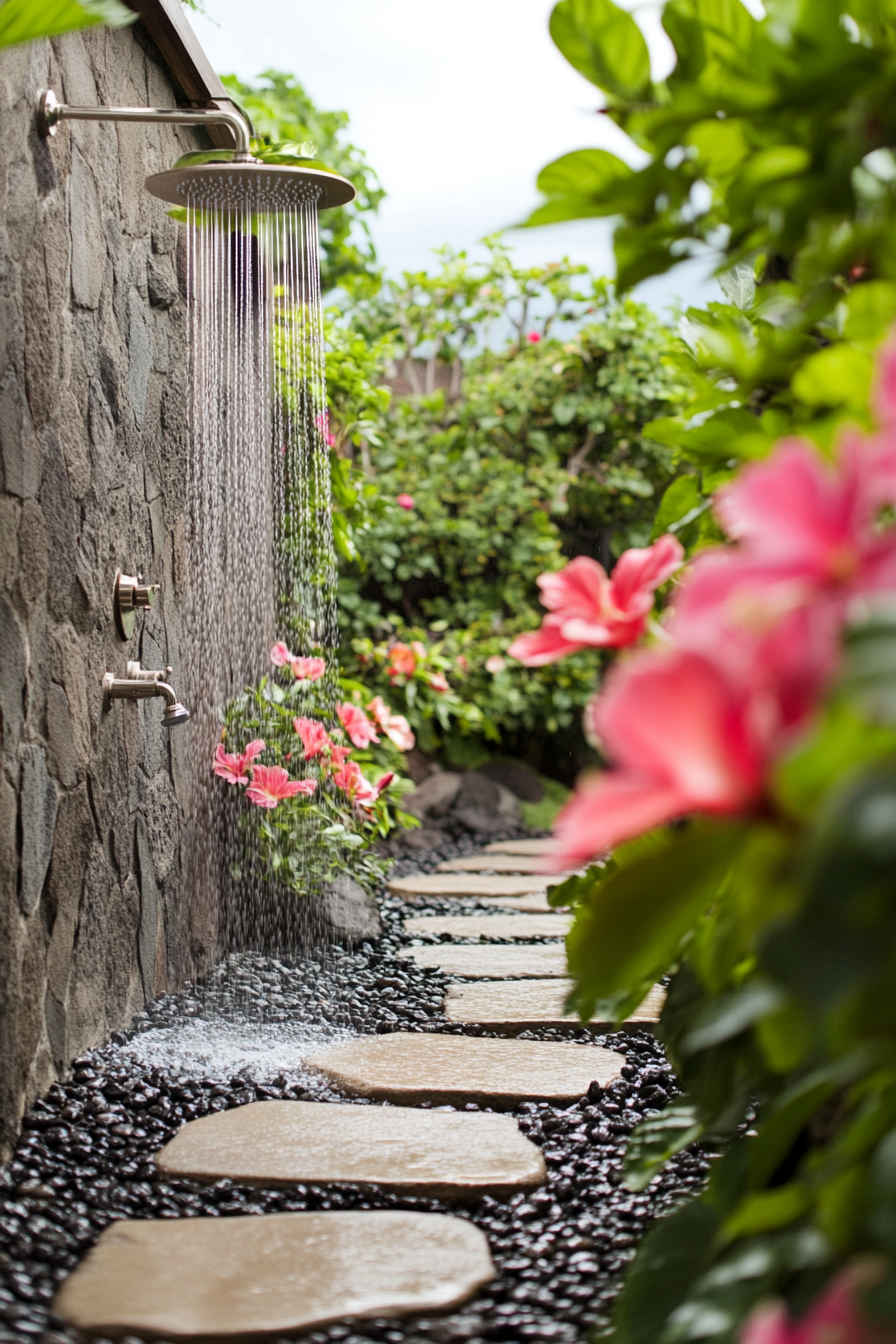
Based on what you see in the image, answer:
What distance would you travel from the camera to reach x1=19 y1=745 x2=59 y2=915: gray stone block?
159 cm

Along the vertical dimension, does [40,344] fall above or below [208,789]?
above

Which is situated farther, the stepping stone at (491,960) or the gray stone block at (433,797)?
the gray stone block at (433,797)

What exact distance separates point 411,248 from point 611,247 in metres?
5.27

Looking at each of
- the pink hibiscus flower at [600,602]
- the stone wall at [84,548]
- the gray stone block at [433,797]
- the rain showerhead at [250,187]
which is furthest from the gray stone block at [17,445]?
the gray stone block at [433,797]

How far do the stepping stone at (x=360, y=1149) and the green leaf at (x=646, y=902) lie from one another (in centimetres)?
95

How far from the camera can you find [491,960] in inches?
102

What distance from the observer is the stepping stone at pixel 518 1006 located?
2090mm

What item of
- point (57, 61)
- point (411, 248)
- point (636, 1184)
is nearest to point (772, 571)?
point (636, 1184)

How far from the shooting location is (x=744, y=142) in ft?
2.38

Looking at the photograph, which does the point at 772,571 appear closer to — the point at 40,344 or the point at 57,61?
the point at 40,344

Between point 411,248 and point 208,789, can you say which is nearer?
point 208,789

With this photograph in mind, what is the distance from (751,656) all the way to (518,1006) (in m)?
1.85

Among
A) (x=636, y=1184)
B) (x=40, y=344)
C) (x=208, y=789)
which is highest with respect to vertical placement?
(x=40, y=344)

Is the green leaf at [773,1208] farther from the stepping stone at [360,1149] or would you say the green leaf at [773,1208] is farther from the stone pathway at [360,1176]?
the stepping stone at [360,1149]
